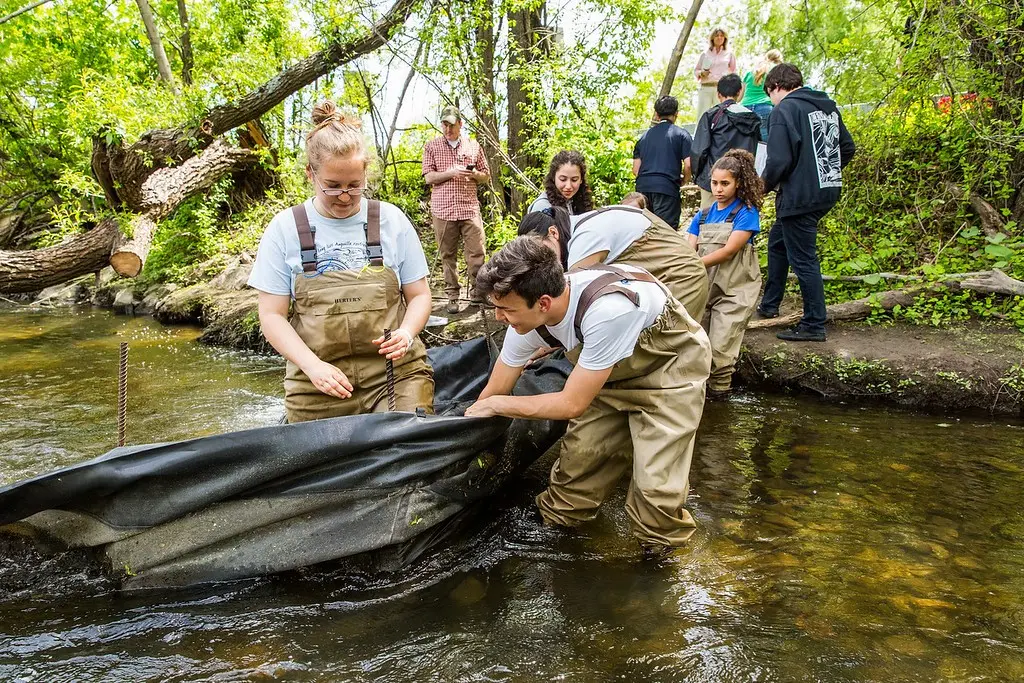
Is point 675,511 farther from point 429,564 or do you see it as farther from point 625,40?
point 625,40

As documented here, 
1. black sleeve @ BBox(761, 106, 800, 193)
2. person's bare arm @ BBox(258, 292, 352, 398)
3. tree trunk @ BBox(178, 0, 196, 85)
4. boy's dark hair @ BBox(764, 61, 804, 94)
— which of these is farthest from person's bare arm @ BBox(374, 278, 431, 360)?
tree trunk @ BBox(178, 0, 196, 85)

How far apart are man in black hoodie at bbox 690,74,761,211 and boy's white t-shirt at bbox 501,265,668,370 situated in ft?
11.5

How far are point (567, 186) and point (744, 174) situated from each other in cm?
140

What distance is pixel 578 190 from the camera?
477cm

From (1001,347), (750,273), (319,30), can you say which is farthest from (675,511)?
(319,30)

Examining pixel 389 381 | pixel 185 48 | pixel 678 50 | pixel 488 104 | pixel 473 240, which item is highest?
pixel 185 48

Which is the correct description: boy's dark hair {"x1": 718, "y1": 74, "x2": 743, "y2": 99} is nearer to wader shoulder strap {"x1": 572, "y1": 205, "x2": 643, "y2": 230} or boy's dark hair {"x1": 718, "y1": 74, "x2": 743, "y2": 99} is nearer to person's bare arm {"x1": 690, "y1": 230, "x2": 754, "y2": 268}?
person's bare arm {"x1": 690, "y1": 230, "x2": 754, "y2": 268}

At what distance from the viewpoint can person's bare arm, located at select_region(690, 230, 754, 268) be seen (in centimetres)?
506

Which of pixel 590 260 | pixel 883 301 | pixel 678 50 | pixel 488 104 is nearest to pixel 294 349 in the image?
pixel 590 260

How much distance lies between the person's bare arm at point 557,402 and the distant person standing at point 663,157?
3.89 metres

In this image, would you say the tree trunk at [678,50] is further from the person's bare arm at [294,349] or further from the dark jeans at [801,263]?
the person's bare arm at [294,349]

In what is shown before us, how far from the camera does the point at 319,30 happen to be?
32.6 feet

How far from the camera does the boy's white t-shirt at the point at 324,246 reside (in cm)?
284

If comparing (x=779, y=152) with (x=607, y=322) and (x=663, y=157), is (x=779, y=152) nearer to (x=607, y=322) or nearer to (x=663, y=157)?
(x=663, y=157)
